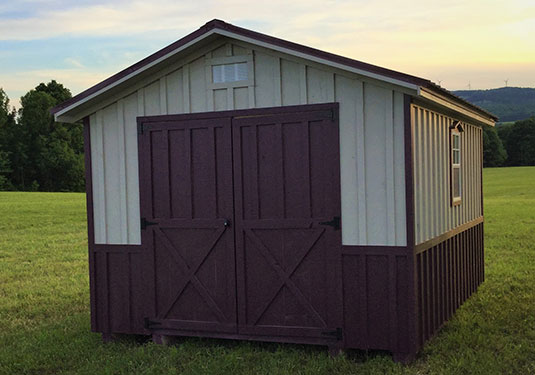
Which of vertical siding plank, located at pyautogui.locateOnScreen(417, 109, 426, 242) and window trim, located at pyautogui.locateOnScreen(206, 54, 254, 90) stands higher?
window trim, located at pyautogui.locateOnScreen(206, 54, 254, 90)

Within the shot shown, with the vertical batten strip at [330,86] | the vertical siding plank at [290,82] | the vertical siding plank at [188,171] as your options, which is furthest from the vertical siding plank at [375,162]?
the vertical siding plank at [188,171]

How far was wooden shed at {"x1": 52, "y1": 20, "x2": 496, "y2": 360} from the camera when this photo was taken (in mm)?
7512

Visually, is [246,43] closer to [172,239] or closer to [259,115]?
[259,115]

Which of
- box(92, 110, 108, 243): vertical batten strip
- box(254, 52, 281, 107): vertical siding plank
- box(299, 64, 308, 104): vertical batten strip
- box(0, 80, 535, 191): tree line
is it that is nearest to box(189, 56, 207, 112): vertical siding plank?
box(254, 52, 281, 107): vertical siding plank

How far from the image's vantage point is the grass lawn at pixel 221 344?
7484 millimetres

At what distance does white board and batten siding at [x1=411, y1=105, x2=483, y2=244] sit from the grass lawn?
1.34 meters

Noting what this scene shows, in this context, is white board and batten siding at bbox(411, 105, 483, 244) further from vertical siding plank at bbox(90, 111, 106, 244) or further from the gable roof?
vertical siding plank at bbox(90, 111, 106, 244)

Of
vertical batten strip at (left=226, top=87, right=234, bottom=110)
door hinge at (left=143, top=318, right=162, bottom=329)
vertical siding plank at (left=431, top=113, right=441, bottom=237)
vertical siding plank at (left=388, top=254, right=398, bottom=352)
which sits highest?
vertical batten strip at (left=226, top=87, right=234, bottom=110)

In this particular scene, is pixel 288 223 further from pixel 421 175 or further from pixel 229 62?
pixel 229 62

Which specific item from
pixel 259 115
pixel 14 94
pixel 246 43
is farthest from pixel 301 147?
pixel 14 94

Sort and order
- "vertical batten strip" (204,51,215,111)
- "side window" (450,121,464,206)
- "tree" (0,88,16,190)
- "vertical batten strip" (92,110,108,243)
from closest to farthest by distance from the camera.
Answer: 1. "vertical batten strip" (204,51,215,111)
2. "vertical batten strip" (92,110,108,243)
3. "side window" (450,121,464,206)
4. "tree" (0,88,16,190)

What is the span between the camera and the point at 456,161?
1045 cm

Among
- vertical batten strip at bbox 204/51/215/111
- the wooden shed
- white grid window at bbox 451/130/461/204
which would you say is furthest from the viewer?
white grid window at bbox 451/130/461/204

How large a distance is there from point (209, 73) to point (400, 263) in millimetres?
3161
